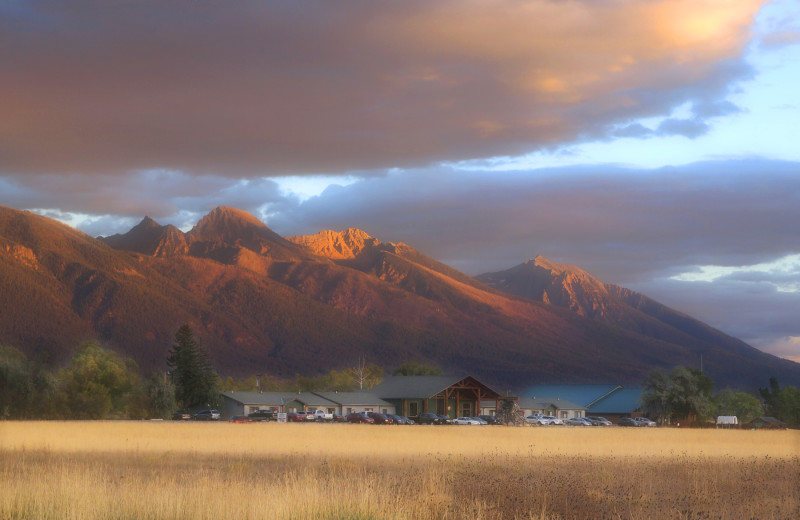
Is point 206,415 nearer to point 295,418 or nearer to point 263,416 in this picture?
point 263,416

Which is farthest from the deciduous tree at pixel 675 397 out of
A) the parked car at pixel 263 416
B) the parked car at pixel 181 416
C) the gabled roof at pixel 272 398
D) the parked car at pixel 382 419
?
the parked car at pixel 181 416

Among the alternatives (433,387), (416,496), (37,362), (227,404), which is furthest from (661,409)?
(416,496)

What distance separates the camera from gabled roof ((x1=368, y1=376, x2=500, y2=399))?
120625 mm

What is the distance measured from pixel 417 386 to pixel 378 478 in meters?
101

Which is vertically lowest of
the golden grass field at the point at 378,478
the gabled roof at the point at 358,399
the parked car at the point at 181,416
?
the parked car at the point at 181,416

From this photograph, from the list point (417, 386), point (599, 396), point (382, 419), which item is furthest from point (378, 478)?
point (599, 396)

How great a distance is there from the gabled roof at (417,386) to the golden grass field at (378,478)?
213 feet

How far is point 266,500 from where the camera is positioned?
18234 mm

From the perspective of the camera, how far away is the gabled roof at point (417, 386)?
4749 inches

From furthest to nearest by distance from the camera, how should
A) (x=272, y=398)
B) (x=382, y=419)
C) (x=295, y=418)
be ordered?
(x=272, y=398) → (x=295, y=418) → (x=382, y=419)

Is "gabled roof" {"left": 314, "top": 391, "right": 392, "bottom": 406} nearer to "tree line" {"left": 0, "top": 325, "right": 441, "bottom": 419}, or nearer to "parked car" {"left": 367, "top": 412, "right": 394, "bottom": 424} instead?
"tree line" {"left": 0, "top": 325, "right": 441, "bottom": 419}

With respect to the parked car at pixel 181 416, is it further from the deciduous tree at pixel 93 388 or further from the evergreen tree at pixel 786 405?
the evergreen tree at pixel 786 405

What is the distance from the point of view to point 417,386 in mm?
127188

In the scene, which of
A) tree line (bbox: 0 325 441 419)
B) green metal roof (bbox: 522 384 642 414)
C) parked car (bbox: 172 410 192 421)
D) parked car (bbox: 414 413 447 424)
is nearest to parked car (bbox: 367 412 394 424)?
parked car (bbox: 414 413 447 424)
